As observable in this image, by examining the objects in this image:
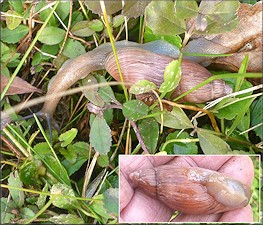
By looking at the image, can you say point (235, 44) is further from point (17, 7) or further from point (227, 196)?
point (17, 7)

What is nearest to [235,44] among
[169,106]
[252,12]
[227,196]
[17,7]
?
[252,12]

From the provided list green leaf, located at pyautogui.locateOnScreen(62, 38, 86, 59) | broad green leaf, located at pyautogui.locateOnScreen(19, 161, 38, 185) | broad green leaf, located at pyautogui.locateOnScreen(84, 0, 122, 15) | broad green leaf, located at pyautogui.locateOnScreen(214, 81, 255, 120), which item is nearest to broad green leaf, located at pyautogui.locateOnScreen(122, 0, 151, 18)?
broad green leaf, located at pyautogui.locateOnScreen(84, 0, 122, 15)

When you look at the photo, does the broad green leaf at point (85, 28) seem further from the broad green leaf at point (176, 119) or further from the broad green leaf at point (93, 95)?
the broad green leaf at point (176, 119)

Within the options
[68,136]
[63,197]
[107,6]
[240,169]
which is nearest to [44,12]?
[107,6]

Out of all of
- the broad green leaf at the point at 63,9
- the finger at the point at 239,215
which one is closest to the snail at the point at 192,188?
the finger at the point at 239,215

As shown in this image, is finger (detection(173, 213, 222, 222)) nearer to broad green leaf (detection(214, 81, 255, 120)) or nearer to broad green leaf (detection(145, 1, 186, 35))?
broad green leaf (detection(214, 81, 255, 120))
